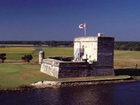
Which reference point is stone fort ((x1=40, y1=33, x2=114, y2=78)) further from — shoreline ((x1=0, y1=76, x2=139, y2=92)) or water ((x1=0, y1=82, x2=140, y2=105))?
water ((x1=0, y1=82, x2=140, y2=105))

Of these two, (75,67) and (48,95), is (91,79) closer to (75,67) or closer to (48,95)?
(75,67)

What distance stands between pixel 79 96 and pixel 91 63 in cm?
1324

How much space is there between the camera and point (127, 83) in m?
50.3

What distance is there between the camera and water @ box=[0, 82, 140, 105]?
122 feet

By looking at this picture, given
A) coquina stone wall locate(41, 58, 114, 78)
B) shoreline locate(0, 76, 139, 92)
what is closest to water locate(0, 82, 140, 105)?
shoreline locate(0, 76, 139, 92)

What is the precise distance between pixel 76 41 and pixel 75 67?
10.8m

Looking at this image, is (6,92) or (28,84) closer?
(6,92)

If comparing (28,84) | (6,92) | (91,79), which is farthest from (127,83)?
(6,92)

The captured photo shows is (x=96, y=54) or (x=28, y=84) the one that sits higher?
(x=96, y=54)

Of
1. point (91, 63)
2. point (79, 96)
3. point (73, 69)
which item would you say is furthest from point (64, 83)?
point (91, 63)

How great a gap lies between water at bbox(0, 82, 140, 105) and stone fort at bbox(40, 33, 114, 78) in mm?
5692

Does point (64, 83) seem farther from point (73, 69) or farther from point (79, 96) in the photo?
point (79, 96)

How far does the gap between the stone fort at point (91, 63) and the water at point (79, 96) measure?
18.7 feet

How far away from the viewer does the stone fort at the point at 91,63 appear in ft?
169
